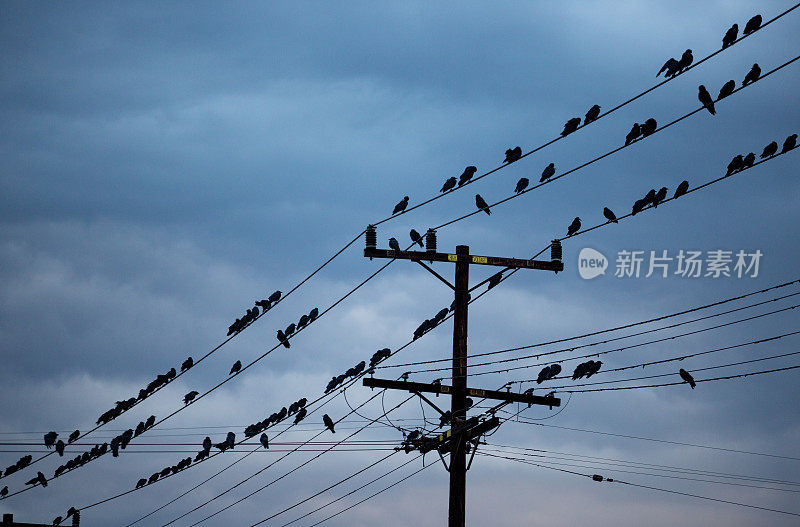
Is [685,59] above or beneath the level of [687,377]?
above

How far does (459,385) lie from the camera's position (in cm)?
2206

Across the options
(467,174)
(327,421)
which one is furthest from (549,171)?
(327,421)

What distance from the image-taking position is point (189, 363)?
36.5m

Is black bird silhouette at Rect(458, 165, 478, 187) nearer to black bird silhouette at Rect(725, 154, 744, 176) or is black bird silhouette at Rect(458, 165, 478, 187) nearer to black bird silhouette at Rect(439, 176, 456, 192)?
black bird silhouette at Rect(439, 176, 456, 192)

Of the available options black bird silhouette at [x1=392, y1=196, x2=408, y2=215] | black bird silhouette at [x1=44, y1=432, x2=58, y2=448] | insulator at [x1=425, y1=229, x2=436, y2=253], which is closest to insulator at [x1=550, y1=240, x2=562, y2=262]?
insulator at [x1=425, y1=229, x2=436, y2=253]

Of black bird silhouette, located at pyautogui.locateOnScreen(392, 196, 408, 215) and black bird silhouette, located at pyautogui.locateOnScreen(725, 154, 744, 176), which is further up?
black bird silhouette, located at pyautogui.locateOnScreen(392, 196, 408, 215)

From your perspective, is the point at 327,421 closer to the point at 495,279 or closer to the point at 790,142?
the point at 495,279

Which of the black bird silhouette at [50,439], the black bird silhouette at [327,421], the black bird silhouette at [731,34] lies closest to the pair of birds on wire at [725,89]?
the black bird silhouette at [731,34]

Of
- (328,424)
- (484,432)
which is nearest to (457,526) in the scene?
(484,432)

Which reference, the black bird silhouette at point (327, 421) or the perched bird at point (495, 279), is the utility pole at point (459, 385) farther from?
the black bird silhouette at point (327, 421)

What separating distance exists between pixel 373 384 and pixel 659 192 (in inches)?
297

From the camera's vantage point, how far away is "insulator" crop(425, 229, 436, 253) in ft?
77.7

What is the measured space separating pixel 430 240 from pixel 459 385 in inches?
127

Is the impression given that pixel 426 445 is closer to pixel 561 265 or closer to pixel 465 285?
pixel 465 285
